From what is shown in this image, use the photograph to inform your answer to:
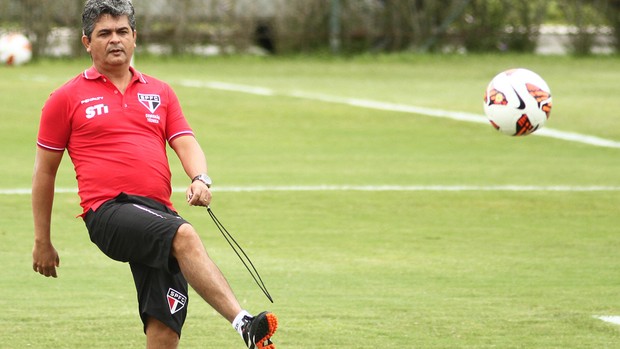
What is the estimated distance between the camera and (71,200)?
14.6m

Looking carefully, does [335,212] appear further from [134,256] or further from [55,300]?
[134,256]

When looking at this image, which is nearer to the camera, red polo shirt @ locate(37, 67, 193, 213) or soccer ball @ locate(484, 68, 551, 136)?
red polo shirt @ locate(37, 67, 193, 213)

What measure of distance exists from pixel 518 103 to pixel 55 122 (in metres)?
7.63

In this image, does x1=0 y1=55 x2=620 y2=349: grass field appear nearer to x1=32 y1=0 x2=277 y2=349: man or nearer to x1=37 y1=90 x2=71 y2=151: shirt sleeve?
x1=32 y1=0 x2=277 y2=349: man

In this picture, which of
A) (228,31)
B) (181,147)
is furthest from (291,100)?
(181,147)

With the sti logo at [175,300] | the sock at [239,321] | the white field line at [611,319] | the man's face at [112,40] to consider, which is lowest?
the white field line at [611,319]

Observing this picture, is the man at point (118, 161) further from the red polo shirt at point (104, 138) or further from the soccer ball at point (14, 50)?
the soccer ball at point (14, 50)

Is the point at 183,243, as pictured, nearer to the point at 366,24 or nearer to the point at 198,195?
the point at 198,195

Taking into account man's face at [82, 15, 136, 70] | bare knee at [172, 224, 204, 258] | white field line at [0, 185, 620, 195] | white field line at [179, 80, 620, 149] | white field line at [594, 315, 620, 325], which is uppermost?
man's face at [82, 15, 136, 70]

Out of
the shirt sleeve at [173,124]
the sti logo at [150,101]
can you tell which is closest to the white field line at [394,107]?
the shirt sleeve at [173,124]

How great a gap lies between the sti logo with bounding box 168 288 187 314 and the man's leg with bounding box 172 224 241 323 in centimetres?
30

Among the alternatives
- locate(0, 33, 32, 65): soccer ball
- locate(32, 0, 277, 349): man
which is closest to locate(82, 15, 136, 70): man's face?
locate(32, 0, 277, 349): man

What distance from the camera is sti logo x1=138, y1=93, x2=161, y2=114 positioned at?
22.7 feet

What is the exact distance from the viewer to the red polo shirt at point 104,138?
6746 mm
